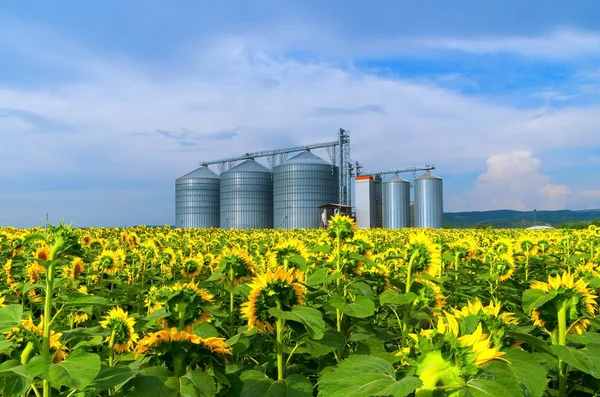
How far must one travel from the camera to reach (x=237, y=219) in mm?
53875

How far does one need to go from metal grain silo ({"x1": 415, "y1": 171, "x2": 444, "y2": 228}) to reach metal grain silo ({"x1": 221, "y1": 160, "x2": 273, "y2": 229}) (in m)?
17.7

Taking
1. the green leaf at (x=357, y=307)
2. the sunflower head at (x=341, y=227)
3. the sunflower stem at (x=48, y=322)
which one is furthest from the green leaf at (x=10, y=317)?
the sunflower head at (x=341, y=227)

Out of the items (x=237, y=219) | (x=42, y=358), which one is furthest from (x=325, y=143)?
(x=42, y=358)

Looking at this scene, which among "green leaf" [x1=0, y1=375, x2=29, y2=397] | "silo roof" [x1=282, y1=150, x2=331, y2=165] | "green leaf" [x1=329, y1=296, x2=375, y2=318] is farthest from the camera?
A: "silo roof" [x1=282, y1=150, x2=331, y2=165]

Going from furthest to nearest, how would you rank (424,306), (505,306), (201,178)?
(201,178)
(505,306)
(424,306)

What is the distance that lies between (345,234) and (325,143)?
5394cm

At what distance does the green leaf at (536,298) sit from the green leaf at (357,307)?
0.79 meters

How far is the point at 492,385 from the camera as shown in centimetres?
111

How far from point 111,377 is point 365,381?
89cm

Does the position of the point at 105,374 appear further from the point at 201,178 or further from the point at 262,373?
the point at 201,178

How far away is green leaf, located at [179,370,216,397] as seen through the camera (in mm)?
1598

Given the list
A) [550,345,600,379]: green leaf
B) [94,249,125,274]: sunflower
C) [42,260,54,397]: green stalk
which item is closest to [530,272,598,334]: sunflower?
[550,345,600,379]: green leaf

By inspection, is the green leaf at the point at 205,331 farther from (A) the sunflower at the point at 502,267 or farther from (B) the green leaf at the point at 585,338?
(A) the sunflower at the point at 502,267

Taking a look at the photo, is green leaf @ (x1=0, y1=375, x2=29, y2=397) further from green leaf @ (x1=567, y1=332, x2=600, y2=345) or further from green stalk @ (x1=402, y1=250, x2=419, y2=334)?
green leaf @ (x1=567, y1=332, x2=600, y2=345)
